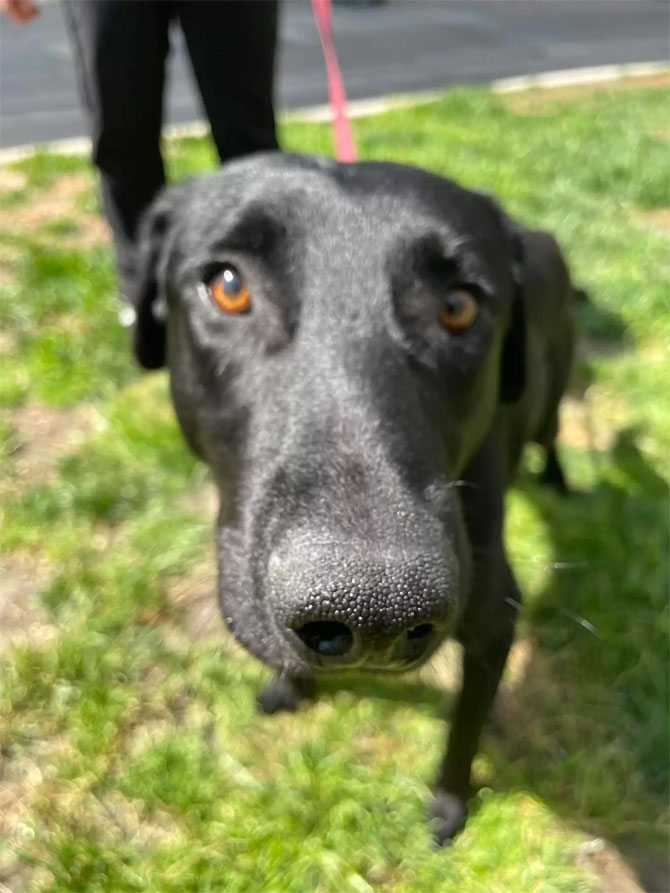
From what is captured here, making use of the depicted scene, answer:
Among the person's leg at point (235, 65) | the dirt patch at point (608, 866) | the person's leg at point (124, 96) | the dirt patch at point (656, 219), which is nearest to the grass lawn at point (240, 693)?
the dirt patch at point (608, 866)

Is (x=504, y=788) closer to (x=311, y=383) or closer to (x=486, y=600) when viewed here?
(x=486, y=600)

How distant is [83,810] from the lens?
1809 millimetres

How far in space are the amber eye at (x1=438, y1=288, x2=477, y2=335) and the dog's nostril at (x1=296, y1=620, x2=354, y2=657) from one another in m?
0.63

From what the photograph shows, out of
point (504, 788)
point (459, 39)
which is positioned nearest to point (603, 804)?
point (504, 788)

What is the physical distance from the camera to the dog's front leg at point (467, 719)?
65.4 inches

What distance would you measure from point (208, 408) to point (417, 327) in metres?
0.42

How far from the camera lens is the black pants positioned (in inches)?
97.7

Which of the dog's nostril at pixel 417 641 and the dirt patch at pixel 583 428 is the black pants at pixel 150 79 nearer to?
the dirt patch at pixel 583 428

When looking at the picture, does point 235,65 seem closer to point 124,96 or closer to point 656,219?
point 124,96

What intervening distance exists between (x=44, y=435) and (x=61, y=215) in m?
1.74

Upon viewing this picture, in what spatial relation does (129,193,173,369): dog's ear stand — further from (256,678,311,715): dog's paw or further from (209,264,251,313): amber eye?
(256,678,311,715): dog's paw

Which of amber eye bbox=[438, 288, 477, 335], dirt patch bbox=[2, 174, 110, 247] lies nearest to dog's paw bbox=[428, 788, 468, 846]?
amber eye bbox=[438, 288, 477, 335]

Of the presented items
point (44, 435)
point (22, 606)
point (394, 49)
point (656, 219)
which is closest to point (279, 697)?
point (22, 606)

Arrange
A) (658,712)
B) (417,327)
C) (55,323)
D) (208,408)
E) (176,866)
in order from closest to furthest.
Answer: (417,327), (208,408), (176,866), (658,712), (55,323)
